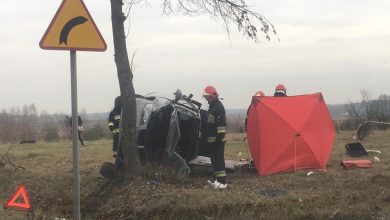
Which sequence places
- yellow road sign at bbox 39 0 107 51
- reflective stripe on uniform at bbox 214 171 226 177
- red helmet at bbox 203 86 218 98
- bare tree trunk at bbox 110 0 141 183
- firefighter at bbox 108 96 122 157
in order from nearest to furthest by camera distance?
yellow road sign at bbox 39 0 107 51
bare tree trunk at bbox 110 0 141 183
reflective stripe on uniform at bbox 214 171 226 177
red helmet at bbox 203 86 218 98
firefighter at bbox 108 96 122 157

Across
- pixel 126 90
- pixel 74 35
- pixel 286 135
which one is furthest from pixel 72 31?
pixel 286 135

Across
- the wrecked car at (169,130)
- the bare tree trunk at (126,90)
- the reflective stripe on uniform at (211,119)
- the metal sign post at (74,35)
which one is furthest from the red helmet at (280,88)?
the metal sign post at (74,35)

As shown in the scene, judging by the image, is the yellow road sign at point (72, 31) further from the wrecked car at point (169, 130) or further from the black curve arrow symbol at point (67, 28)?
the wrecked car at point (169, 130)

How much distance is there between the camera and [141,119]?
10484 mm

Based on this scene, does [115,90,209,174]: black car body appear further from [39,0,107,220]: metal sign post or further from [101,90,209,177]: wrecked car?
[39,0,107,220]: metal sign post

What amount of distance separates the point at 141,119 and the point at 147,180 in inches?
58.4

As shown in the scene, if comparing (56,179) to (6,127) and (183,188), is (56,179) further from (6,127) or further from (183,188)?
(6,127)

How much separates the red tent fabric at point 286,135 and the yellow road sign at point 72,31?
6.01 metres

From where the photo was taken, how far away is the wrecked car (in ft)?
33.2

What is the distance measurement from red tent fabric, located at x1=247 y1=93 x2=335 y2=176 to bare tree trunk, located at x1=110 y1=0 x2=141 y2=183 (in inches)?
119

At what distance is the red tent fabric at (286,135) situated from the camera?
11164 mm

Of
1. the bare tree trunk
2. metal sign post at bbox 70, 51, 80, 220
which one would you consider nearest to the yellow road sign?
metal sign post at bbox 70, 51, 80, 220

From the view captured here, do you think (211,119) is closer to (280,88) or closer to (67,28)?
(280,88)

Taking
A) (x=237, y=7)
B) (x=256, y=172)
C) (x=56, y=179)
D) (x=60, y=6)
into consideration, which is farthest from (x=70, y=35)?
(x=256, y=172)
